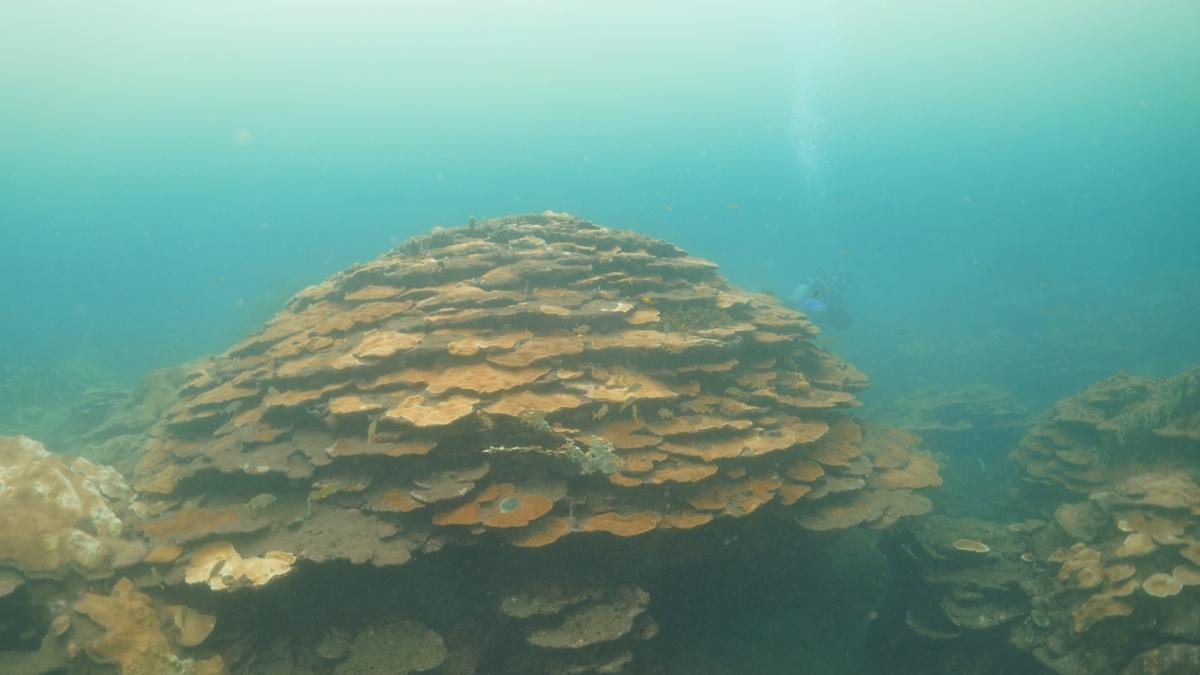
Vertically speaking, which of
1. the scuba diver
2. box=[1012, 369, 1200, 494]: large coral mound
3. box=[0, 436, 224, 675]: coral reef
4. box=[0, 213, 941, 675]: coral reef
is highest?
the scuba diver

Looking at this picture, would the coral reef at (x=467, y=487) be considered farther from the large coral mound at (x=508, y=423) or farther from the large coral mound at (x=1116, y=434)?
the large coral mound at (x=1116, y=434)

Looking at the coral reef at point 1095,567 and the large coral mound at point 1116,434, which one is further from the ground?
the large coral mound at point 1116,434

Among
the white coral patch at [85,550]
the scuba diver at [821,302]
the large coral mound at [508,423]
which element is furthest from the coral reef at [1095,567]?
the white coral patch at [85,550]

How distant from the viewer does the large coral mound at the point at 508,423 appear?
20.6ft

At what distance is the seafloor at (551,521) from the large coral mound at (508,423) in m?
0.04

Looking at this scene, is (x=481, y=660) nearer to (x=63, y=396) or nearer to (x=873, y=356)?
(x=873, y=356)

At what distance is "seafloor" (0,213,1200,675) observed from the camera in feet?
19.2

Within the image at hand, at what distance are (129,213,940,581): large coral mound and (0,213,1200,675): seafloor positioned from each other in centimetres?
4

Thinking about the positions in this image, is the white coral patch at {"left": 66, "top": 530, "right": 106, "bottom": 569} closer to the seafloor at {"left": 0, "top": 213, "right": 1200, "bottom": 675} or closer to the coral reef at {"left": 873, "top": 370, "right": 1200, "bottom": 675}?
the seafloor at {"left": 0, "top": 213, "right": 1200, "bottom": 675}

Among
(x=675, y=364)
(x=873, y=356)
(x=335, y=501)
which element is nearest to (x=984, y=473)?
(x=675, y=364)

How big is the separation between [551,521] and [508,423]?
4.16 feet

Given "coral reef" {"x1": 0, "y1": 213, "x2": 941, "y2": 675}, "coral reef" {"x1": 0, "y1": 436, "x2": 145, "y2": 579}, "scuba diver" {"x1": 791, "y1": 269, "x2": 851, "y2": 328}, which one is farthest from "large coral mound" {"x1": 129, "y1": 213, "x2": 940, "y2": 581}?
"scuba diver" {"x1": 791, "y1": 269, "x2": 851, "y2": 328}

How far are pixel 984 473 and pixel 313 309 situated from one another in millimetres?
17470

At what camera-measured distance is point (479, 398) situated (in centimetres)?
676
